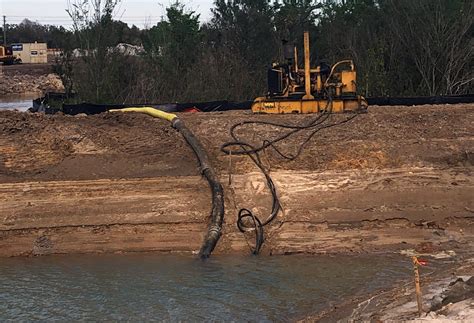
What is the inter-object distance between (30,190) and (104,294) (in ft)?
15.4

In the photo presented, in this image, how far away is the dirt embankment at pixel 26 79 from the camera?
55.2 m

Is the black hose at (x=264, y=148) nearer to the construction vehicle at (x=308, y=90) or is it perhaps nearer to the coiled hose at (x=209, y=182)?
the construction vehicle at (x=308, y=90)

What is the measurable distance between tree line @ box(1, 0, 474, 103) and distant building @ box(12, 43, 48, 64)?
52.8m

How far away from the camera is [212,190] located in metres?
12.8

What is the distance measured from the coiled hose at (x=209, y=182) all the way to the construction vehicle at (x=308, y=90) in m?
2.61

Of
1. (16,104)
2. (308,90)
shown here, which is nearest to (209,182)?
(308,90)

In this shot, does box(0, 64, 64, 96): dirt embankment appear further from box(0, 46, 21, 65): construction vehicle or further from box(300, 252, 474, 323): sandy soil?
box(300, 252, 474, 323): sandy soil

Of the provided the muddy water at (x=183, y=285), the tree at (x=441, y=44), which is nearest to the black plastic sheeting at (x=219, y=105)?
the tree at (x=441, y=44)

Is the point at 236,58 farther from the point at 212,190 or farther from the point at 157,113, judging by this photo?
the point at 212,190

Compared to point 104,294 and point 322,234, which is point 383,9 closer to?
point 322,234

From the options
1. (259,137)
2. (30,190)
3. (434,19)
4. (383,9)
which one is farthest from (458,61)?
(30,190)

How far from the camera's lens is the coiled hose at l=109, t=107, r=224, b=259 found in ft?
38.0

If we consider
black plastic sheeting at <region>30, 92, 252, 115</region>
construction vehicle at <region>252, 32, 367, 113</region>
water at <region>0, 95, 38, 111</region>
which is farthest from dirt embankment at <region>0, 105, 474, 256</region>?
water at <region>0, 95, 38, 111</region>

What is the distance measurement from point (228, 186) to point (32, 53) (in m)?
69.9
